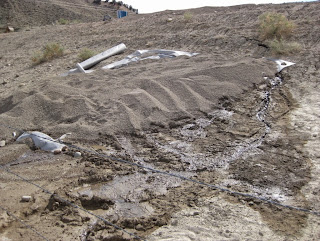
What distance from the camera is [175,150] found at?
14.2 feet

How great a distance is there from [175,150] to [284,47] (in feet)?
15.6

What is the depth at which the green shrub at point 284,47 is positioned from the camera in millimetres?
7500

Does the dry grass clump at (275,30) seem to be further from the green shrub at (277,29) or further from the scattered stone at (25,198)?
the scattered stone at (25,198)

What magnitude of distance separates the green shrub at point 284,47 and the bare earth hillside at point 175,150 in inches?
6.7

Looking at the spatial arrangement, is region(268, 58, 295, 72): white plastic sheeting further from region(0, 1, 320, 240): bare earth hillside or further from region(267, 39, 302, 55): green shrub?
region(267, 39, 302, 55): green shrub

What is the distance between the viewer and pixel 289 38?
825 cm

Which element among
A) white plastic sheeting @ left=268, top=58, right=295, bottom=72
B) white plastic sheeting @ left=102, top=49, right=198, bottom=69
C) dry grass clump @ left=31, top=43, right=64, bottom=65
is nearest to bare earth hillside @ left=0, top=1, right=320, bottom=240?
white plastic sheeting @ left=268, top=58, right=295, bottom=72

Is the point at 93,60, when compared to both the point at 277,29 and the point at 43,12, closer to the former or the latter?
the point at 277,29

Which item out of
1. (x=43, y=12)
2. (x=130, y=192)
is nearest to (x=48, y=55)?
(x=130, y=192)

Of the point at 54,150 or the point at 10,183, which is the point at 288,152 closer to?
the point at 54,150

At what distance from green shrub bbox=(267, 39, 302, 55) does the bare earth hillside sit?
0.56 ft

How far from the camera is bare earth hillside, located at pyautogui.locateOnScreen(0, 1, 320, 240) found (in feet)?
9.78

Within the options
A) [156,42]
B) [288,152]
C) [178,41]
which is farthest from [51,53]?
[288,152]

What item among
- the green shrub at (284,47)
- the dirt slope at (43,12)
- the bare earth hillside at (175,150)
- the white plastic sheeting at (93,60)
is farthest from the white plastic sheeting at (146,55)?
the dirt slope at (43,12)
